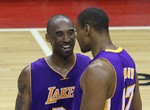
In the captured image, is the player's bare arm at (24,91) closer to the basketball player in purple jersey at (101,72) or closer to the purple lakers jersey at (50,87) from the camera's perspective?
the purple lakers jersey at (50,87)

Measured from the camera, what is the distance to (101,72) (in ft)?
8.40

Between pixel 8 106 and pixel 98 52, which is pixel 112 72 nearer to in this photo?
pixel 98 52

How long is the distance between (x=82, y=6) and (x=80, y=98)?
316 inches

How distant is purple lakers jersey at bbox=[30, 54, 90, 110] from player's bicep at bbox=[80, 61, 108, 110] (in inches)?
27.9

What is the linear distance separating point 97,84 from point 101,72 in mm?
66

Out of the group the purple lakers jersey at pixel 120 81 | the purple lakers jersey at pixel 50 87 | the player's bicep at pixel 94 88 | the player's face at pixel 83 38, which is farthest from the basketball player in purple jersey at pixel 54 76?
the player's bicep at pixel 94 88

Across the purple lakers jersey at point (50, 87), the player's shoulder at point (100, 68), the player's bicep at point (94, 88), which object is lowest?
the purple lakers jersey at point (50, 87)

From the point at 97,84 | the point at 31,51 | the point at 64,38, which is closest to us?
the point at 97,84

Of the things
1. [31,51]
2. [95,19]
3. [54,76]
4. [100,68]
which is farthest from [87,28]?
[31,51]

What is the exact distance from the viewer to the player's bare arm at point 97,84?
2.55 meters

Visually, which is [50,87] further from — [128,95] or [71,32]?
[128,95]

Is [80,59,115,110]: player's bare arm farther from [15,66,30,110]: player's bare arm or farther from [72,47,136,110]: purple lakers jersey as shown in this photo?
[15,66,30,110]: player's bare arm

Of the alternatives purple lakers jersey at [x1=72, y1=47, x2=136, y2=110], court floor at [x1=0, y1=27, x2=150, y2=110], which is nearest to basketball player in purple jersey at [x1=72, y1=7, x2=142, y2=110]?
purple lakers jersey at [x1=72, y1=47, x2=136, y2=110]

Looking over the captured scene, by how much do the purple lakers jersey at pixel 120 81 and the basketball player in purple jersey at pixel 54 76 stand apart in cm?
55
